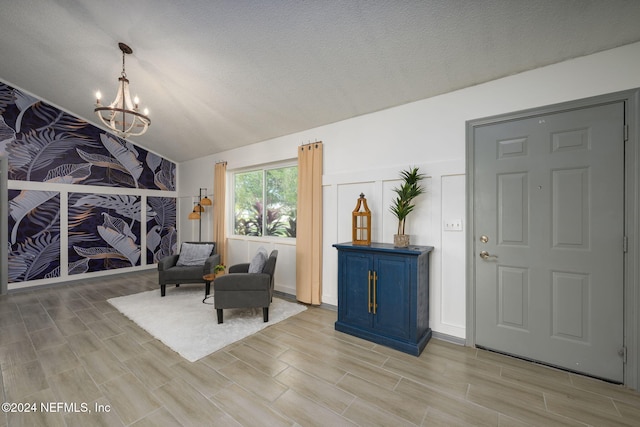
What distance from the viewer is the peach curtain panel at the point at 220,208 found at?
5340 mm

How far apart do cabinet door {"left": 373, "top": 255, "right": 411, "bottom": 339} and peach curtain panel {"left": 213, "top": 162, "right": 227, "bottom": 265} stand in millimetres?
3659

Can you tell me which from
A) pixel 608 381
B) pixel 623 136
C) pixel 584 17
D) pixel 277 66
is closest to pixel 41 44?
pixel 277 66

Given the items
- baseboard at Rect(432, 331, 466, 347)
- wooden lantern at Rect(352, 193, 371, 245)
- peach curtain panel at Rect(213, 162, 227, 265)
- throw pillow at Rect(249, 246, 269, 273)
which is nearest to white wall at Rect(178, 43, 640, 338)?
baseboard at Rect(432, 331, 466, 347)

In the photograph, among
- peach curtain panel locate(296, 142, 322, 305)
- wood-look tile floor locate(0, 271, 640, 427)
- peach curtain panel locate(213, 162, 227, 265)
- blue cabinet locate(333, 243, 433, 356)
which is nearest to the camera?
wood-look tile floor locate(0, 271, 640, 427)

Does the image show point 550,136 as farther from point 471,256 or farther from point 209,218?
point 209,218

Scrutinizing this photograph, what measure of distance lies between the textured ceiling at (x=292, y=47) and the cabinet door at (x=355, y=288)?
1921 mm

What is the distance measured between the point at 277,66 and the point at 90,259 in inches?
213

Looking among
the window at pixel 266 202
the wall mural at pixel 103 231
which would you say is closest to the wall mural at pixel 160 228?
the wall mural at pixel 103 231

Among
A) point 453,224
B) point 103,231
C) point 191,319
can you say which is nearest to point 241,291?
point 191,319

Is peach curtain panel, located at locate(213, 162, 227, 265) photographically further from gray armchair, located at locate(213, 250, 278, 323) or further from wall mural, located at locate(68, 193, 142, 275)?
gray armchair, located at locate(213, 250, 278, 323)

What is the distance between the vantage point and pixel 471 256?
8.76 feet

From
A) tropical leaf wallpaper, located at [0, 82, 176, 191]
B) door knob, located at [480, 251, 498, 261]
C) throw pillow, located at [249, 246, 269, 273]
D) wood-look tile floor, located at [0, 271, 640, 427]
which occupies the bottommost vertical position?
wood-look tile floor, located at [0, 271, 640, 427]

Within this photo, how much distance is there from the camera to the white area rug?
2707 mm

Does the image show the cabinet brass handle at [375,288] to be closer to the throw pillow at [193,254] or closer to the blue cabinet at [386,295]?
the blue cabinet at [386,295]
